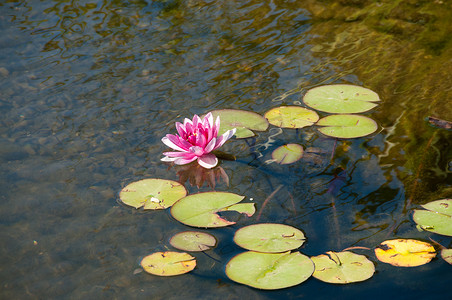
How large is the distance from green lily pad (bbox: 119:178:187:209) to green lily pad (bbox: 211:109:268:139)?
1.58ft

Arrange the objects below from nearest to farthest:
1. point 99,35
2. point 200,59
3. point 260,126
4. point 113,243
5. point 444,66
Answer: point 113,243
point 260,126
point 444,66
point 200,59
point 99,35

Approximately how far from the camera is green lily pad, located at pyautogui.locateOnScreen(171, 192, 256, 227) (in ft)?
6.32

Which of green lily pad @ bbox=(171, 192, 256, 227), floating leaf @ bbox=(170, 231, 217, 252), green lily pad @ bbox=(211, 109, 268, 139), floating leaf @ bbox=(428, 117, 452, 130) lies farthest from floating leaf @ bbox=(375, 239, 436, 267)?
green lily pad @ bbox=(211, 109, 268, 139)

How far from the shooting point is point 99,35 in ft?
11.3

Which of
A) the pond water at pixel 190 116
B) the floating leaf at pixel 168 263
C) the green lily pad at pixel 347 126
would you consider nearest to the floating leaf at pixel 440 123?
the pond water at pixel 190 116

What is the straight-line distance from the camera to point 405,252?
1.73 metres

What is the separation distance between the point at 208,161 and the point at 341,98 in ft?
3.00

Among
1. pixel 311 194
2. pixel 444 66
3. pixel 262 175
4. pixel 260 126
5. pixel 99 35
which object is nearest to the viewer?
pixel 311 194

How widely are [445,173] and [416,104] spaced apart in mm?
598

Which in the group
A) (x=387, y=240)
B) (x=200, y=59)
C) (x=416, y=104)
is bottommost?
(x=387, y=240)

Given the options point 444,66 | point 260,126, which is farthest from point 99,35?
point 444,66

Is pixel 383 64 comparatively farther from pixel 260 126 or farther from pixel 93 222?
pixel 93 222

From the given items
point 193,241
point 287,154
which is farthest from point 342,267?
point 287,154

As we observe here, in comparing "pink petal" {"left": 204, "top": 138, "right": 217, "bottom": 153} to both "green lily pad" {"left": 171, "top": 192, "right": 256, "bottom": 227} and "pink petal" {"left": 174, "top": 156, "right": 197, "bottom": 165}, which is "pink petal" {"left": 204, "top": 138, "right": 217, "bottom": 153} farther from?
"green lily pad" {"left": 171, "top": 192, "right": 256, "bottom": 227}
